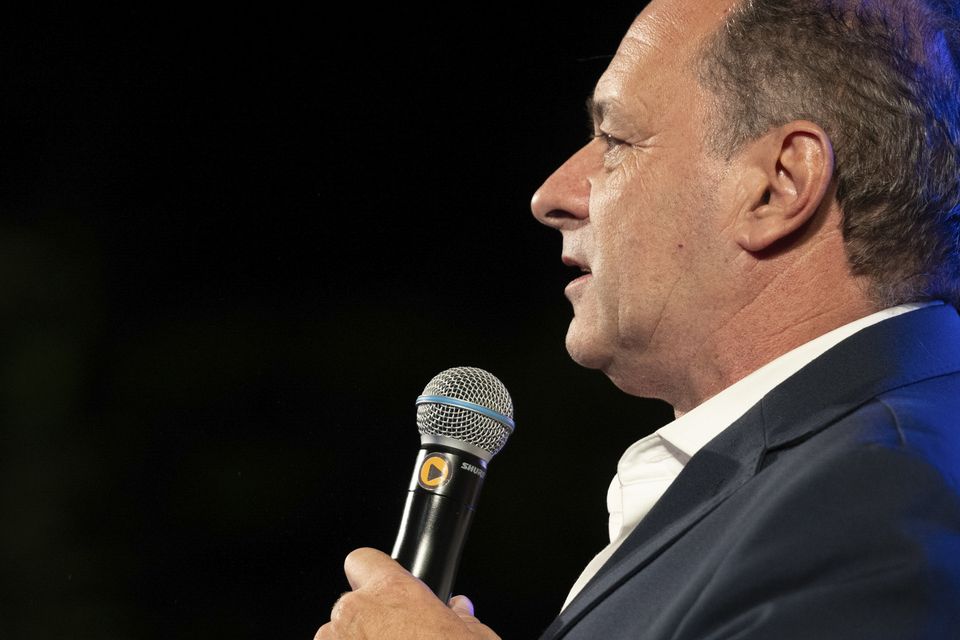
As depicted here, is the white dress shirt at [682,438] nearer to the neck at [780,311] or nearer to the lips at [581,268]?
the neck at [780,311]

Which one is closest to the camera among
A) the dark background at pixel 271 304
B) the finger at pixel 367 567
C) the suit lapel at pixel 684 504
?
the suit lapel at pixel 684 504

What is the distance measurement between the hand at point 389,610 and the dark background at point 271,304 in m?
1.60

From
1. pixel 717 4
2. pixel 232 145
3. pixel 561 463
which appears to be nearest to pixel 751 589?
pixel 717 4

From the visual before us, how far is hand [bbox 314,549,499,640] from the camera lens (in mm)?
1195

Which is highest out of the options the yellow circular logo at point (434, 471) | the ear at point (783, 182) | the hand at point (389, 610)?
the ear at point (783, 182)

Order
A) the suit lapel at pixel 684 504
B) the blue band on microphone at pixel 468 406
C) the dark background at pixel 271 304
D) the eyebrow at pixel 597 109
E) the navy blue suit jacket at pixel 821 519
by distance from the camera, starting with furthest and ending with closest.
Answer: the dark background at pixel 271 304
the eyebrow at pixel 597 109
the blue band on microphone at pixel 468 406
the suit lapel at pixel 684 504
the navy blue suit jacket at pixel 821 519

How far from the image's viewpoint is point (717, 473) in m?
1.22

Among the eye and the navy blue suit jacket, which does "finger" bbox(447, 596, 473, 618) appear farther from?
the eye

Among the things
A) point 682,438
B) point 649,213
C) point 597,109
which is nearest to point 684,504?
point 682,438

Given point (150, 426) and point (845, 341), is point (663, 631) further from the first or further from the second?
point (150, 426)

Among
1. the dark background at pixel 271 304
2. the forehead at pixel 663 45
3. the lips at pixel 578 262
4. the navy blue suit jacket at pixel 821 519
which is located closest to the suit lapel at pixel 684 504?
the navy blue suit jacket at pixel 821 519

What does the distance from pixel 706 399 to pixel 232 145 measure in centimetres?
188

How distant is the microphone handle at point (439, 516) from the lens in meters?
1.37

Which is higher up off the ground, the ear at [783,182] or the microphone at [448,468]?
the ear at [783,182]
